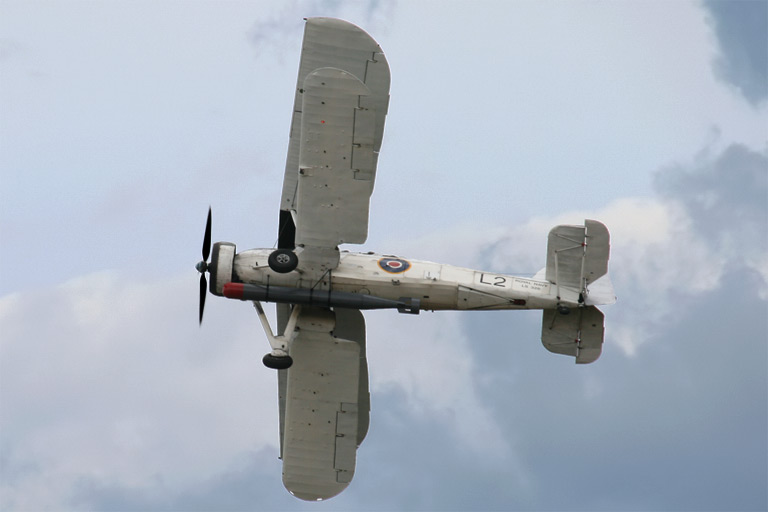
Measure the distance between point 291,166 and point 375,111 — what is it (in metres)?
2.98

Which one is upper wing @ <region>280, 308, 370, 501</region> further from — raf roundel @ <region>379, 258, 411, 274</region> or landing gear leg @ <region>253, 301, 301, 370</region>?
raf roundel @ <region>379, 258, 411, 274</region>

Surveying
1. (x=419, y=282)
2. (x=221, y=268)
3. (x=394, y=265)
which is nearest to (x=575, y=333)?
(x=419, y=282)

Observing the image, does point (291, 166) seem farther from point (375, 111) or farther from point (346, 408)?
point (346, 408)

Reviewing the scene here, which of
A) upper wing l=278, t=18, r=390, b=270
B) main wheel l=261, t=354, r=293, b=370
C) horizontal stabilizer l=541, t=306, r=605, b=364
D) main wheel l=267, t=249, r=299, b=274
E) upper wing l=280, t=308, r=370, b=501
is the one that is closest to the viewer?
upper wing l=278, t=18, r=390, b=270

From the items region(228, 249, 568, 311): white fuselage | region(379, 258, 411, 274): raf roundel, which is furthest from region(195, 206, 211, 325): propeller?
Answer: region(379, 258, 411, 274): raf roundel

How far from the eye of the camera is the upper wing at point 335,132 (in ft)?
102

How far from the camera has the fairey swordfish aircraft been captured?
103 feet

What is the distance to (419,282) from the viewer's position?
33531 millimetres

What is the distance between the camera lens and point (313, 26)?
33281mm

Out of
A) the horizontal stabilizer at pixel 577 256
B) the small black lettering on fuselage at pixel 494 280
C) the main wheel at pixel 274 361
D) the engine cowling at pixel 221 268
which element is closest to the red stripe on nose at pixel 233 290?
the engine cowling at pixel 221 268

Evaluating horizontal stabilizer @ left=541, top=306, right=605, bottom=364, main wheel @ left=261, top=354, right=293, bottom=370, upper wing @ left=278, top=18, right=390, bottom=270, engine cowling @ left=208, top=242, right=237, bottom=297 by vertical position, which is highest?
upper wing @ left=278, top=18, right=390, bottom=270

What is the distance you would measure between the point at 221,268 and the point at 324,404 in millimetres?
4722

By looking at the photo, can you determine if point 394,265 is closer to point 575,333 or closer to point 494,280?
point 494,280

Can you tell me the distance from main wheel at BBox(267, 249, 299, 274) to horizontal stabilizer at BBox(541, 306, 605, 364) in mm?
6619
